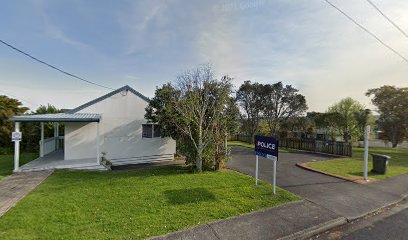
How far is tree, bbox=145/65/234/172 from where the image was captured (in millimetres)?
9781

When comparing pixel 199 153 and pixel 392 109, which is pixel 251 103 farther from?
pixel 199 153

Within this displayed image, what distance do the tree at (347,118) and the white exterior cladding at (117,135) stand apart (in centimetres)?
2260

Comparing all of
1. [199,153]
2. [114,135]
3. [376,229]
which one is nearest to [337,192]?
[376,229]

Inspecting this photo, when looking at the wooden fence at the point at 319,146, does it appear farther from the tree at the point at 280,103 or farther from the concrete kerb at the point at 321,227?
the concrete kerb at the point at 321,227

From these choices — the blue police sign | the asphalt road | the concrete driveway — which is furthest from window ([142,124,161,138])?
the asphalt road

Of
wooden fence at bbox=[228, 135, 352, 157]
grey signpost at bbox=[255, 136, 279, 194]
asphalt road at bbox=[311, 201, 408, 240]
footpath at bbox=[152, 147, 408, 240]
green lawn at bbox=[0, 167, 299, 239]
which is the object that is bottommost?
asphalt road at bbox=[311, 201, 408, 240]

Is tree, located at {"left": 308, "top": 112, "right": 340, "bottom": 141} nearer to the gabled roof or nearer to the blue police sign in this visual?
the blue police sign

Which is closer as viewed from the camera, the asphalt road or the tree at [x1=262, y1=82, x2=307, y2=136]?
the asphalt road

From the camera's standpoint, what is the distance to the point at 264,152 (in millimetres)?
7703

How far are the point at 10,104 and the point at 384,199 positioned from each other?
24.4 meters

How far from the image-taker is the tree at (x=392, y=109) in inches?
928

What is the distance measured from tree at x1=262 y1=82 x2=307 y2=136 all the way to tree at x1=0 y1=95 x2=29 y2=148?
25.4 metres

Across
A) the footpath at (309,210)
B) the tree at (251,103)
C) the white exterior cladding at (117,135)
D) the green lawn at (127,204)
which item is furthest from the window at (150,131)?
the tree at (251,103)

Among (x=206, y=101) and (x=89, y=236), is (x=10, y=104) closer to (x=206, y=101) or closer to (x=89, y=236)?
(x=206, y=101)
